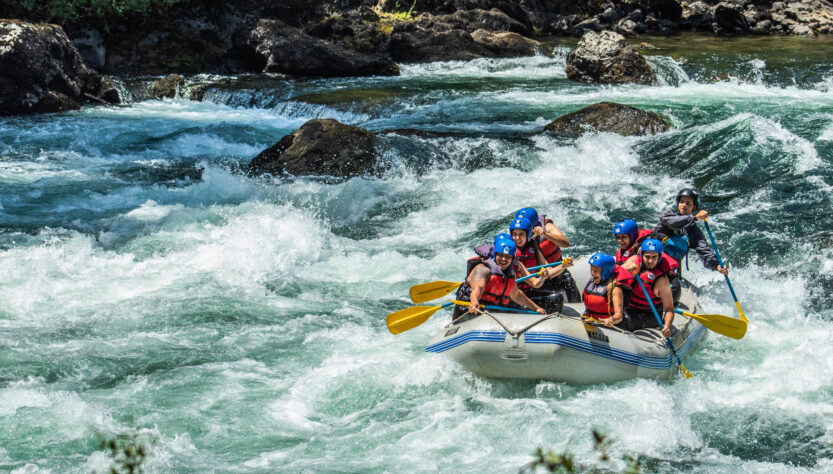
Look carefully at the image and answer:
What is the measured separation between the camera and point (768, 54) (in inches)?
742

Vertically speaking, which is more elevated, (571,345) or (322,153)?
(322,153)

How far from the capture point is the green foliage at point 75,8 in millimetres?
18375

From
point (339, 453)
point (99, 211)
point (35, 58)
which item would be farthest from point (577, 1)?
point (339, 453)

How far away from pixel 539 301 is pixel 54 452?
3651 millimetres

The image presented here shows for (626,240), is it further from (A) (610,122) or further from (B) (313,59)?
(B) (313,59)

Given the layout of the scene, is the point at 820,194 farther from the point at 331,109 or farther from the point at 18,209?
the point at 18,209

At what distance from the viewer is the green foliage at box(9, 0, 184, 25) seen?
18.4m

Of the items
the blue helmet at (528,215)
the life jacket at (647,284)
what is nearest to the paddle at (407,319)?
the blue helmet at (528,215)

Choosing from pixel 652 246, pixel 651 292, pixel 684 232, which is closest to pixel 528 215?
pixel 652 246

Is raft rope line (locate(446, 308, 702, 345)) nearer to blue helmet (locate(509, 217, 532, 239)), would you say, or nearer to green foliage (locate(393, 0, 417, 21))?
blue helmet (locate(509, 217, 532, 239))

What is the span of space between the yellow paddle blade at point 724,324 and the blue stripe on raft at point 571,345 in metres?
0.50

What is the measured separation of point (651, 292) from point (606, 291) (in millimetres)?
370

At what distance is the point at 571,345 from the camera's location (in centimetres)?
544

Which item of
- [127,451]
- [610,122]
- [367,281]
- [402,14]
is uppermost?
[402,14]
